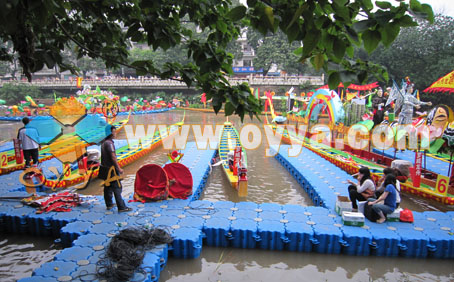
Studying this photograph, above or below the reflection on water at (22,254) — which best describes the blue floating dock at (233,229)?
above

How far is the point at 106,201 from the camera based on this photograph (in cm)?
549

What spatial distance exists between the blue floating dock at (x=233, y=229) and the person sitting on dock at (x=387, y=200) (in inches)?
8.7

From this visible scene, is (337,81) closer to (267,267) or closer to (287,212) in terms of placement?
(267,267)

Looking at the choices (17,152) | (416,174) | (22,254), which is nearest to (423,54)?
(416,174)

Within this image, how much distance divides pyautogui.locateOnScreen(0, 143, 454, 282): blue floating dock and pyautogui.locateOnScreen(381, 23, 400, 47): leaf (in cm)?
358

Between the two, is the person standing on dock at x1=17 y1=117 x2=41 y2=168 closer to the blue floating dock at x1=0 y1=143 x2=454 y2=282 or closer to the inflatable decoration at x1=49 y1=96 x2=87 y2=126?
the blue floating dock at x1=0 y1=143 x2=454 y2=282

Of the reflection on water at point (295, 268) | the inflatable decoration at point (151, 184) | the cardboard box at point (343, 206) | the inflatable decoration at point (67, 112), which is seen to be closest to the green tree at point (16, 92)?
the inflatable decoration at point (67, 112)

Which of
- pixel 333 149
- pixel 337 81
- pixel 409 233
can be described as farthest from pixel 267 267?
pixel 333 149

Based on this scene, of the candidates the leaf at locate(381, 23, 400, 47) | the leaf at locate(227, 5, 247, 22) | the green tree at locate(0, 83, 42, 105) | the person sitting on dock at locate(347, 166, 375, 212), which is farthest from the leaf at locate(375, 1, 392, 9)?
the green tree at locate(0, 83, 42, 105)

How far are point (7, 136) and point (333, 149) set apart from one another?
56.3 feet

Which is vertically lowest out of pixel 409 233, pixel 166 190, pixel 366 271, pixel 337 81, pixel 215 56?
pixel 366 271

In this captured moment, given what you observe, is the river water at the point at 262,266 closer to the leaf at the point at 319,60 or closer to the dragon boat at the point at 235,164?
the dragon boat at the point at 235,164

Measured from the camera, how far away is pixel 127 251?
12.5 feet

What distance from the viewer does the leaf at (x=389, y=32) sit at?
1.69 meters
